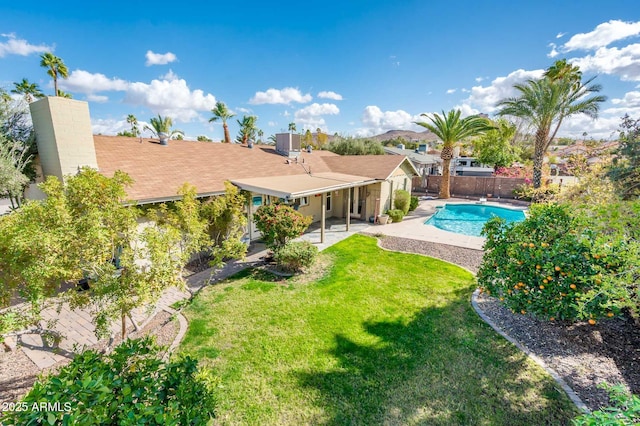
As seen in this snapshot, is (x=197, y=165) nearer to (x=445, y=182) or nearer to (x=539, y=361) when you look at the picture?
(x=539, y=361)

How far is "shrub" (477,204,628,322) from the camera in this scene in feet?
18.1

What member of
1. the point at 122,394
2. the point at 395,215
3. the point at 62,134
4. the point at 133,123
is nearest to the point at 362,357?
the point at 122,394

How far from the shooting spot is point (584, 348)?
22.4 ft

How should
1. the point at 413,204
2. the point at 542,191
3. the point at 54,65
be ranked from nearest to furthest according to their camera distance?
the point at 54,65, the point at 542,191, the point at 413,204

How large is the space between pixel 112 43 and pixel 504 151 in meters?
46.5

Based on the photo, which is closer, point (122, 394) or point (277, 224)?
point (122, 394)

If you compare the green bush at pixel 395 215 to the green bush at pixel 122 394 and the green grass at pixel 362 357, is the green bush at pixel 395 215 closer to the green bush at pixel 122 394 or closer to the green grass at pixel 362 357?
the green grass at pixel 362 357

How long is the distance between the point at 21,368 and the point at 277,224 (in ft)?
27.4

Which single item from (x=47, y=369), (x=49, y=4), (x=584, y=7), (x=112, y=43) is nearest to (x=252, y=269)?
(x=47, y=369)

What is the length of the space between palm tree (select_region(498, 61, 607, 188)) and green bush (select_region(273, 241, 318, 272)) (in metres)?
23.3

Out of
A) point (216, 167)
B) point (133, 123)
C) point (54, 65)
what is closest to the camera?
point (54, 65)

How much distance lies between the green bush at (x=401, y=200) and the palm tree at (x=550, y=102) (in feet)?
39.2

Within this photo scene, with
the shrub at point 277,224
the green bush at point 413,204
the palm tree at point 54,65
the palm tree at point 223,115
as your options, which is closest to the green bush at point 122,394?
the shrub at point 277,224

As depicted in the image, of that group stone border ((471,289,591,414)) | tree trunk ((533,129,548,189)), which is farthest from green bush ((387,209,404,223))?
tree trunk ((533,129,548,189))
